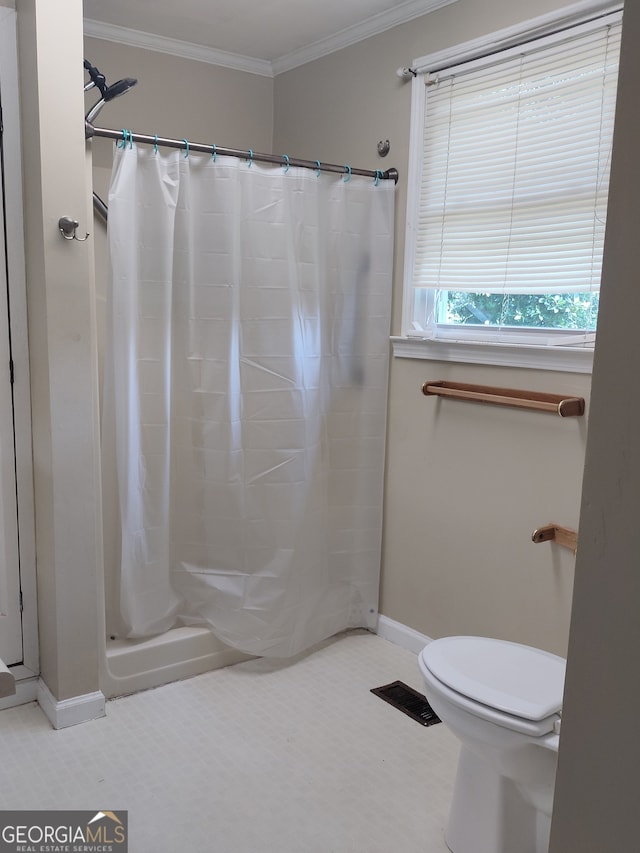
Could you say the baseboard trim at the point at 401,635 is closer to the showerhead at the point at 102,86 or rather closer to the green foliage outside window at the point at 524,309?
the green foliage outside window at the point at 524,309

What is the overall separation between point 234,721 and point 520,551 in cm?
106

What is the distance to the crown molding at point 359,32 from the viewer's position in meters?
2.46

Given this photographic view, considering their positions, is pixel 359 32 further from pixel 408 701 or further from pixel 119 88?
pixel 408 701

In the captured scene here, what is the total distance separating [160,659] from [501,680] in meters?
1.25

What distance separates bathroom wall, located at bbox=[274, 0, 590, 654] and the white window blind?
13cm

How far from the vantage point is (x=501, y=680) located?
5.68ft

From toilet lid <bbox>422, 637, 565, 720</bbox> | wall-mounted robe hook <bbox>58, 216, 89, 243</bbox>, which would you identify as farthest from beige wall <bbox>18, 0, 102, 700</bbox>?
toilet lid <bbox>422, 637, 565, 720</bbox>

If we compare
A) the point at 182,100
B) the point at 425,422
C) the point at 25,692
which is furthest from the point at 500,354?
the point at 25,692

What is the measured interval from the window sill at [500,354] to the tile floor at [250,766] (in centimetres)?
116

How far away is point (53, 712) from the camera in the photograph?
2.23m

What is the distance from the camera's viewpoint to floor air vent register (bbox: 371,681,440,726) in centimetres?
235

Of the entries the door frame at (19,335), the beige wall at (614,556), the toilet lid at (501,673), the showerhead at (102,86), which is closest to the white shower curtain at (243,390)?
the showerhead at (102,86)

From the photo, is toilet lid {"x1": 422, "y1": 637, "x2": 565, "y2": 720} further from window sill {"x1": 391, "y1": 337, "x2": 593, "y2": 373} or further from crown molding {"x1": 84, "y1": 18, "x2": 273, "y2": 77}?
crown molding {"x1": 84, "y1": 18, "x2": 273, "y2": 77}

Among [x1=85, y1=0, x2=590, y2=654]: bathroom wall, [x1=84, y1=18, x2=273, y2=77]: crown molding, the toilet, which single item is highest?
[x1=84, y1=18, x2=273, y2=77]: crown molding
